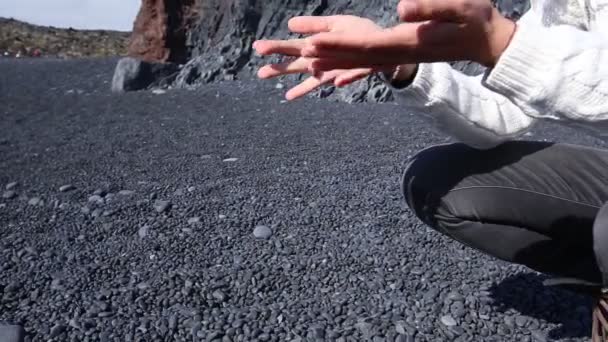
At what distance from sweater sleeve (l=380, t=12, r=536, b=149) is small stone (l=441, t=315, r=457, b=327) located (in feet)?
1.37

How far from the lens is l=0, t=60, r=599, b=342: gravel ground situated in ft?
5.08

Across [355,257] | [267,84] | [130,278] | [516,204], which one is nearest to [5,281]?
[130,278]

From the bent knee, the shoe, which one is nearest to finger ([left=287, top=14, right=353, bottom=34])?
the bent knee

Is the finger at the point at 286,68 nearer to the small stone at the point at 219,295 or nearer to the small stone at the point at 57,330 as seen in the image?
the small stone at the point at 219,295

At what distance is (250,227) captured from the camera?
7.07 feet

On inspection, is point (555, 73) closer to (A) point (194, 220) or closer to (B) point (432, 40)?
(B) point (432, 40)

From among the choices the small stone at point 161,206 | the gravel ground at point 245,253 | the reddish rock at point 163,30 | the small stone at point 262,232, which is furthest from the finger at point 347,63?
the reddish rock at point 163,30

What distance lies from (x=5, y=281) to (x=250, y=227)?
0.72 m

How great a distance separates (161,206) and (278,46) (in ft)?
4.41

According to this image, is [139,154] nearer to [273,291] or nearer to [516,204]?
[273,291]

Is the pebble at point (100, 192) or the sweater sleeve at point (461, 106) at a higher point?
the sweater sleeve at point (461, 106)

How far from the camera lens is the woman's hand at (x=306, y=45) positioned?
0.96m

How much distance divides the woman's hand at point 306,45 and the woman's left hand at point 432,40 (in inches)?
0.8

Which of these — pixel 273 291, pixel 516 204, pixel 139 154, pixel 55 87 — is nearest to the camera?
pixel 516 204
